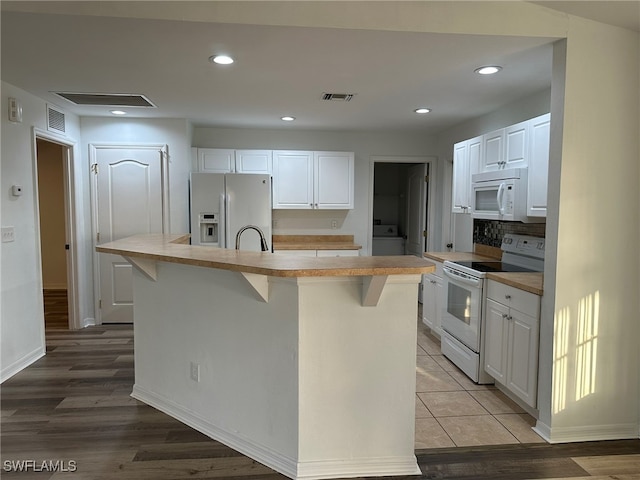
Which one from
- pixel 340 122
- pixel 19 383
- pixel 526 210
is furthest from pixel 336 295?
pixel 340 122

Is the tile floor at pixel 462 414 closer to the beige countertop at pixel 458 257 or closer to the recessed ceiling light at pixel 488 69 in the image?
the beige countertop at pixel 458 257

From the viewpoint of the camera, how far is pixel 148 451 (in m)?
2.31

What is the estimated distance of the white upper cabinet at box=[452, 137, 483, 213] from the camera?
155 inches

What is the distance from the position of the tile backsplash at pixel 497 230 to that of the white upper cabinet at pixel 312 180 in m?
1.56

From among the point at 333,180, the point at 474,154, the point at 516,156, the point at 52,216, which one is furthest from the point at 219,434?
the point at 52,216

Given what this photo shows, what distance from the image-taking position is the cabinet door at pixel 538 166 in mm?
2883

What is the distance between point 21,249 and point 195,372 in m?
2.14

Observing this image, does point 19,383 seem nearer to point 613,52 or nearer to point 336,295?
Result: point 336,295

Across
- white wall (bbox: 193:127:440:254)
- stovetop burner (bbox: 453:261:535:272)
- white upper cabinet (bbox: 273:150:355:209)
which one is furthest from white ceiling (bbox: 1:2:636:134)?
stovetop burner (bbox: 453:261:535:272)

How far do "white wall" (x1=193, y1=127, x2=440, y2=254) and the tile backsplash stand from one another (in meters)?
1.08

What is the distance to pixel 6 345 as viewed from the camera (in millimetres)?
3293

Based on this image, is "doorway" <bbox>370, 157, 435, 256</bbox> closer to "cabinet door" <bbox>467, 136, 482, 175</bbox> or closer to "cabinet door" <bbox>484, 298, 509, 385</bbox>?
"cabinet door" <bbox>467, 136, 482, 175</bbox>

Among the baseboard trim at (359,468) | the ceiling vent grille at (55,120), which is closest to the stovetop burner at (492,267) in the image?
the baseboard trim at (359,468)

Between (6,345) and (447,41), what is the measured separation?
3.87 metres
